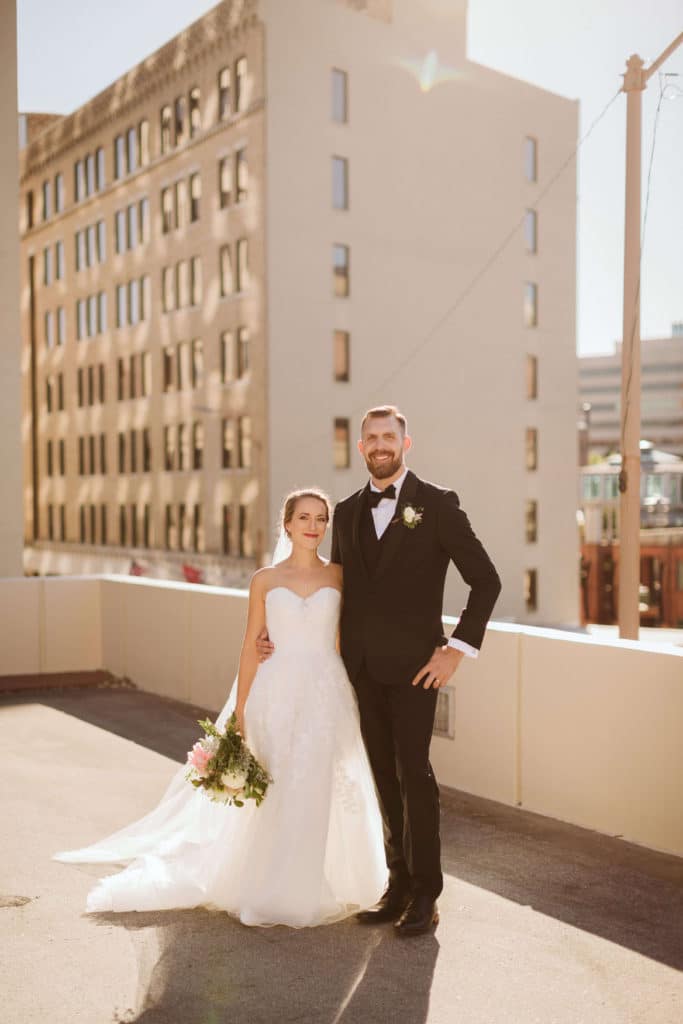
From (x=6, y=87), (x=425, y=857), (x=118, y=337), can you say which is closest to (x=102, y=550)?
(x=118, y=337)

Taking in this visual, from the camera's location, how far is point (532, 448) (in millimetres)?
52156

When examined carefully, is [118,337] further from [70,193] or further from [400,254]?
[400,254]

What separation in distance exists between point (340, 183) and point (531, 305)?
1211cm

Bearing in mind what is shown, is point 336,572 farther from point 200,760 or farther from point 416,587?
point 200,760

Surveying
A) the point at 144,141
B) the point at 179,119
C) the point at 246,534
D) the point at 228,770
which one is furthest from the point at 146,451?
the point at 228,770

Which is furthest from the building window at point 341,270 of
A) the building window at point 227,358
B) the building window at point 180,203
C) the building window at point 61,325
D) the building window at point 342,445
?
the building window at point 61,325

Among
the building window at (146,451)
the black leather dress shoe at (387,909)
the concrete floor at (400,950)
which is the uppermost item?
the building window at (146,451)

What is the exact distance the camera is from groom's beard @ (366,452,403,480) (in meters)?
5.18

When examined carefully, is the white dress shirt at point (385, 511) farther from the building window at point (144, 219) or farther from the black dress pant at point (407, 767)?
the building window at point (144, 219)

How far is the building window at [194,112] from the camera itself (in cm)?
4534

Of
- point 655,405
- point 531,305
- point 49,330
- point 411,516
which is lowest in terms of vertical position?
point 411,516

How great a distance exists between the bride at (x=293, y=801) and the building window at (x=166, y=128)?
148 ft

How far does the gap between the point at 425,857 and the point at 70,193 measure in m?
56.1

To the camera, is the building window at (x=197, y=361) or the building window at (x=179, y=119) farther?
the building window at (x=179, y=119)
